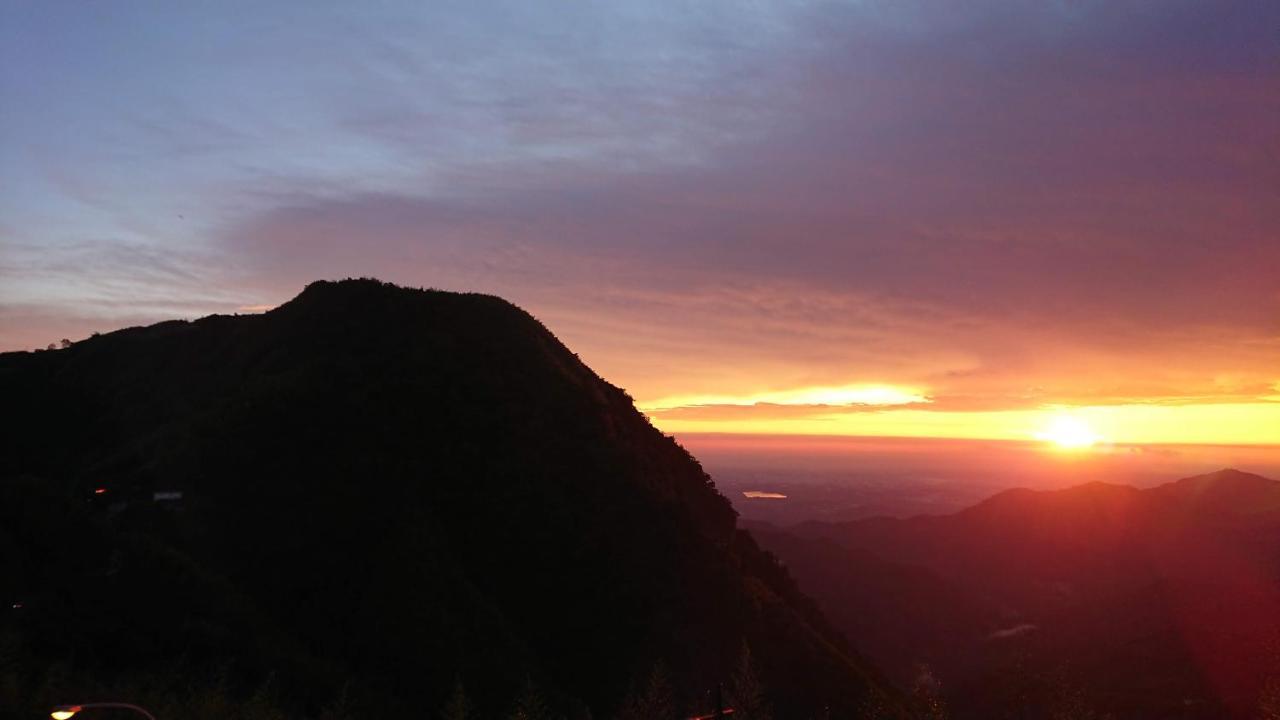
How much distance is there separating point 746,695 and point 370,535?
3510 cm

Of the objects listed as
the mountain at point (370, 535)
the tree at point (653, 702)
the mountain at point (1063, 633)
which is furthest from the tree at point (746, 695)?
the mountain at point (1063, 633)

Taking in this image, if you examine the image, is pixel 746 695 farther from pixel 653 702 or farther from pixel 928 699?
pixel 928 699

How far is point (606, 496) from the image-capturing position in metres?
71.7

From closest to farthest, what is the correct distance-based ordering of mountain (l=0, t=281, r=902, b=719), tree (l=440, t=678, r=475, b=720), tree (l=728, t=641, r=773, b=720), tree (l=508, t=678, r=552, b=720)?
1. tree (l=440, t=678, r=475, b=720)
2. tree (l=728, t=641, r=773, b=720)
3. tree (l=508, t=678, r=552, b=720)
4. mountain (l=0, t=281, r=902, b=719)

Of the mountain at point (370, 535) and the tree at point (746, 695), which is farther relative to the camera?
the mountain at point (370, 535)

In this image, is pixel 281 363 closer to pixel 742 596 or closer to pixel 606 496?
pixel 606 496

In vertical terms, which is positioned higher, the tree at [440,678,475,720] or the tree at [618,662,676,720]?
the tree at [440,678,475,720]

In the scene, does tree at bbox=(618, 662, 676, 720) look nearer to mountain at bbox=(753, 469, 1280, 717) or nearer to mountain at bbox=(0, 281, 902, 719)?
mountain at bbox=(0, 281, 902, 719)

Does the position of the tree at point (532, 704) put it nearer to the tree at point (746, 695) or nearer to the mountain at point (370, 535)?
the mountain at point (370, 535)

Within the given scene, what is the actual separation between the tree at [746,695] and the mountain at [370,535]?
2033 millimetres

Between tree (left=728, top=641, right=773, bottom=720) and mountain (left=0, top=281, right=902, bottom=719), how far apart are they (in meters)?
2.03

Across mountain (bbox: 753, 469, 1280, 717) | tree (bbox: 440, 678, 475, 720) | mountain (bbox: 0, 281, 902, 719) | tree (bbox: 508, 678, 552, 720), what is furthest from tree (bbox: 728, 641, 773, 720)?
mountain (bbox: 753, 469, 1280, 717)

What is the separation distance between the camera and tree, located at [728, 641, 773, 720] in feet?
132

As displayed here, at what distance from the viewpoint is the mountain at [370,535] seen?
4419 cm
